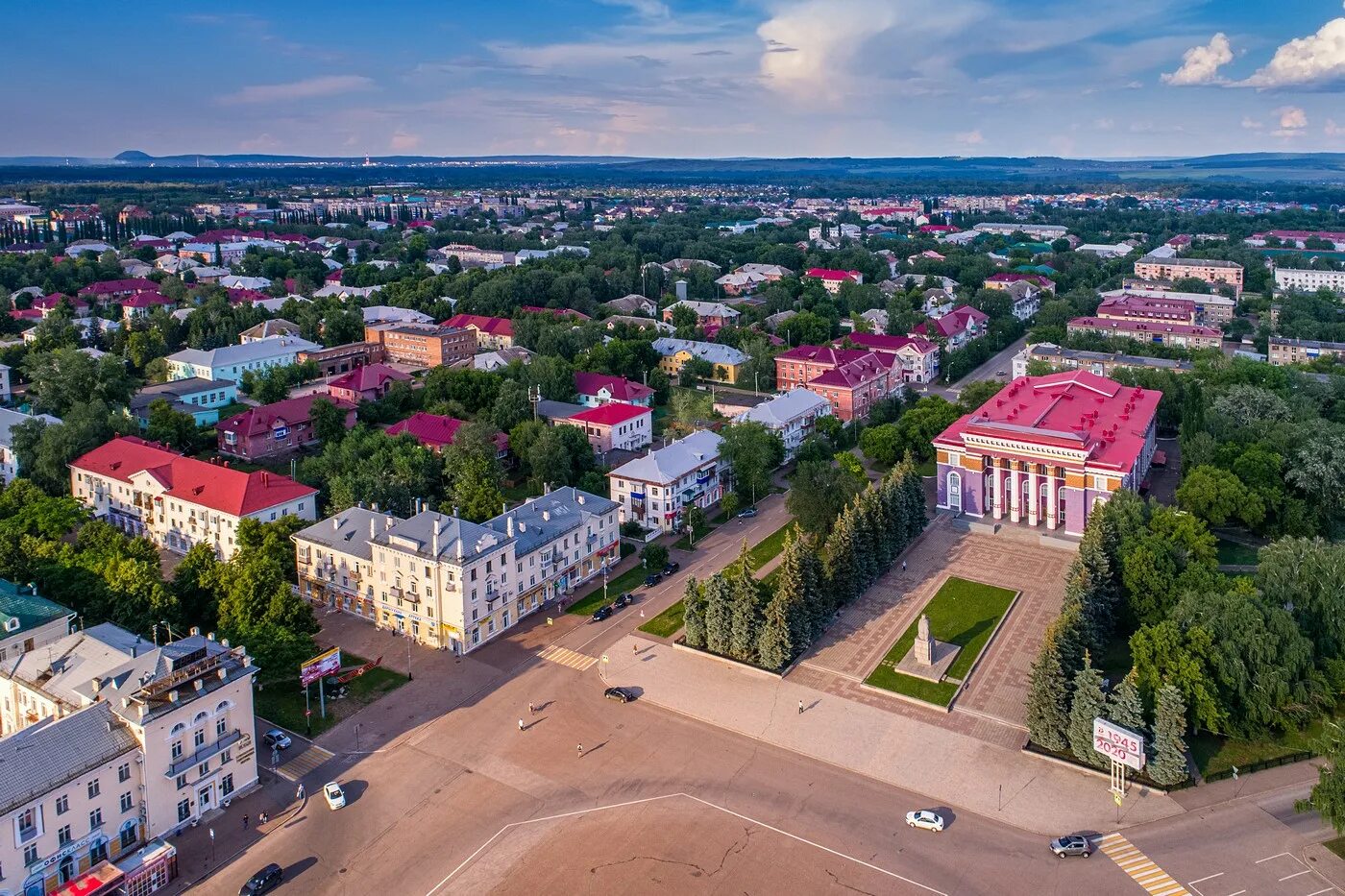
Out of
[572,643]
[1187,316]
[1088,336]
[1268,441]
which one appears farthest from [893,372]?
[572,643]

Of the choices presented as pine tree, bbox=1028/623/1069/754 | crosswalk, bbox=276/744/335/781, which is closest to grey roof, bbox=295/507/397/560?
crosswalk, bbox=276/744/335/781

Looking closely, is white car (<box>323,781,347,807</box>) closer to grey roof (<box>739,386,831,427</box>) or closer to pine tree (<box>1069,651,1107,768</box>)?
pine tree (<box>1069,651,1107,768</box>)

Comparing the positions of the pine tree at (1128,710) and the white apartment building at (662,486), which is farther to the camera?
the white apartment building at (662,486)

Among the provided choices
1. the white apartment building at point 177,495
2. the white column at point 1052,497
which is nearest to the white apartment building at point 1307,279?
the white column at point 1052,497

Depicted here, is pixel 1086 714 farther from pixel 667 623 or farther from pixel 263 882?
pixel 263 882

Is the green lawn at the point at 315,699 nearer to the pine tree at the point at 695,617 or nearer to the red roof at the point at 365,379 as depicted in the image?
the pine tree at the point at 695,617
